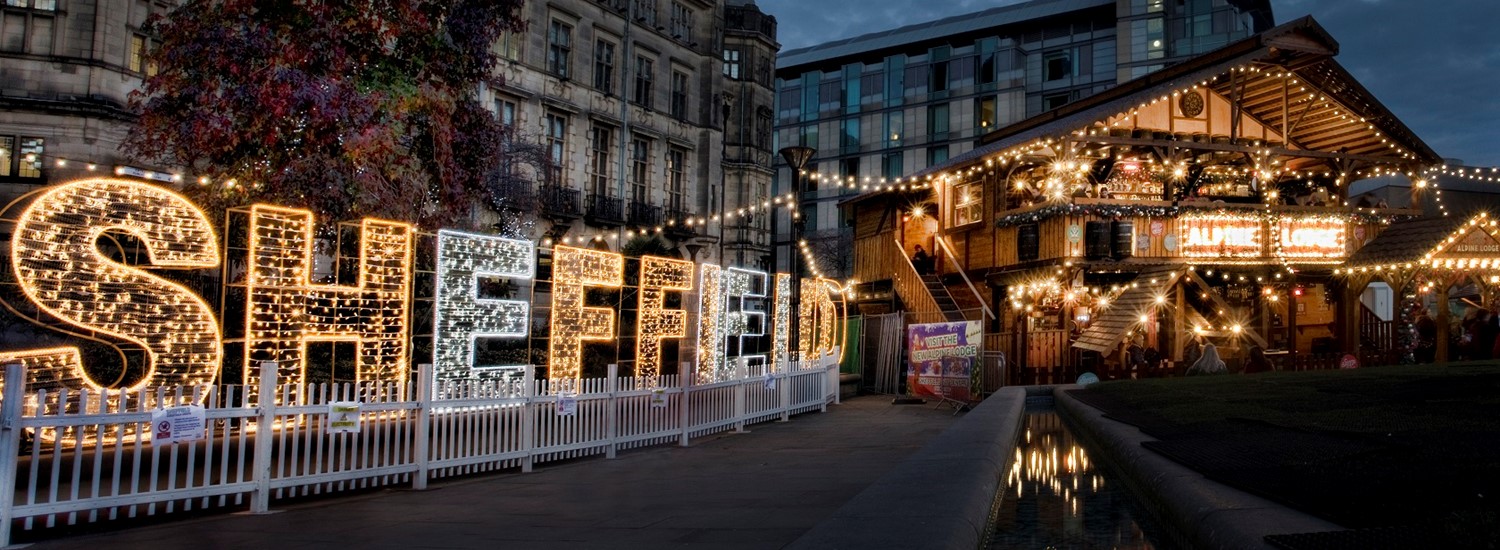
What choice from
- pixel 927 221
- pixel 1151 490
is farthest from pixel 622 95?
pixel 1151 490

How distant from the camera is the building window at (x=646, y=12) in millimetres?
44959

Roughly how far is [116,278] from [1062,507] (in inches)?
331

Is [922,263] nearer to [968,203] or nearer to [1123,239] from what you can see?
[968,203]

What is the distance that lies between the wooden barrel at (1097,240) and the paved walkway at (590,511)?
42.2 feet

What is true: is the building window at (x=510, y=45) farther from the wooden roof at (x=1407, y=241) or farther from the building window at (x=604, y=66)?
the wooden roof at (x=1407, y=241)

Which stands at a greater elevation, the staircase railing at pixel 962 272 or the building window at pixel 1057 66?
the building window at pixel 1057 66

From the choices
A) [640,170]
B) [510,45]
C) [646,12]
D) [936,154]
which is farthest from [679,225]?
[936,154]

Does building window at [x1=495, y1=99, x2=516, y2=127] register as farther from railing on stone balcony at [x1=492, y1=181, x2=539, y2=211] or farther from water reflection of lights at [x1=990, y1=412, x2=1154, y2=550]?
water reflection of lights at [x1=990, y1=412, x2=1154, y2=550]

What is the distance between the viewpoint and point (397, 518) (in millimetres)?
8336

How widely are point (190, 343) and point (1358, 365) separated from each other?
25.5 meters

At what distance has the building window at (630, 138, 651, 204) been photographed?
147 feet

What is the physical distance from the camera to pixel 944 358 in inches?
898

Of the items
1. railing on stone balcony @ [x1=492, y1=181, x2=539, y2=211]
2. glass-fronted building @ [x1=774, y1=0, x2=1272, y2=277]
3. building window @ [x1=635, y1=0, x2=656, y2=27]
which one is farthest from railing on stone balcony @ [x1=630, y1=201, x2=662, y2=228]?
glass-fronted building @ [x1=774, y1=0, x2=1272, y2=277]

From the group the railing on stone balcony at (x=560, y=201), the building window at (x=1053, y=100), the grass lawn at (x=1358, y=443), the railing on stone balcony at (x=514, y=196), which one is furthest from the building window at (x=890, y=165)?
the grass lawn at (x=1358, y=443)
